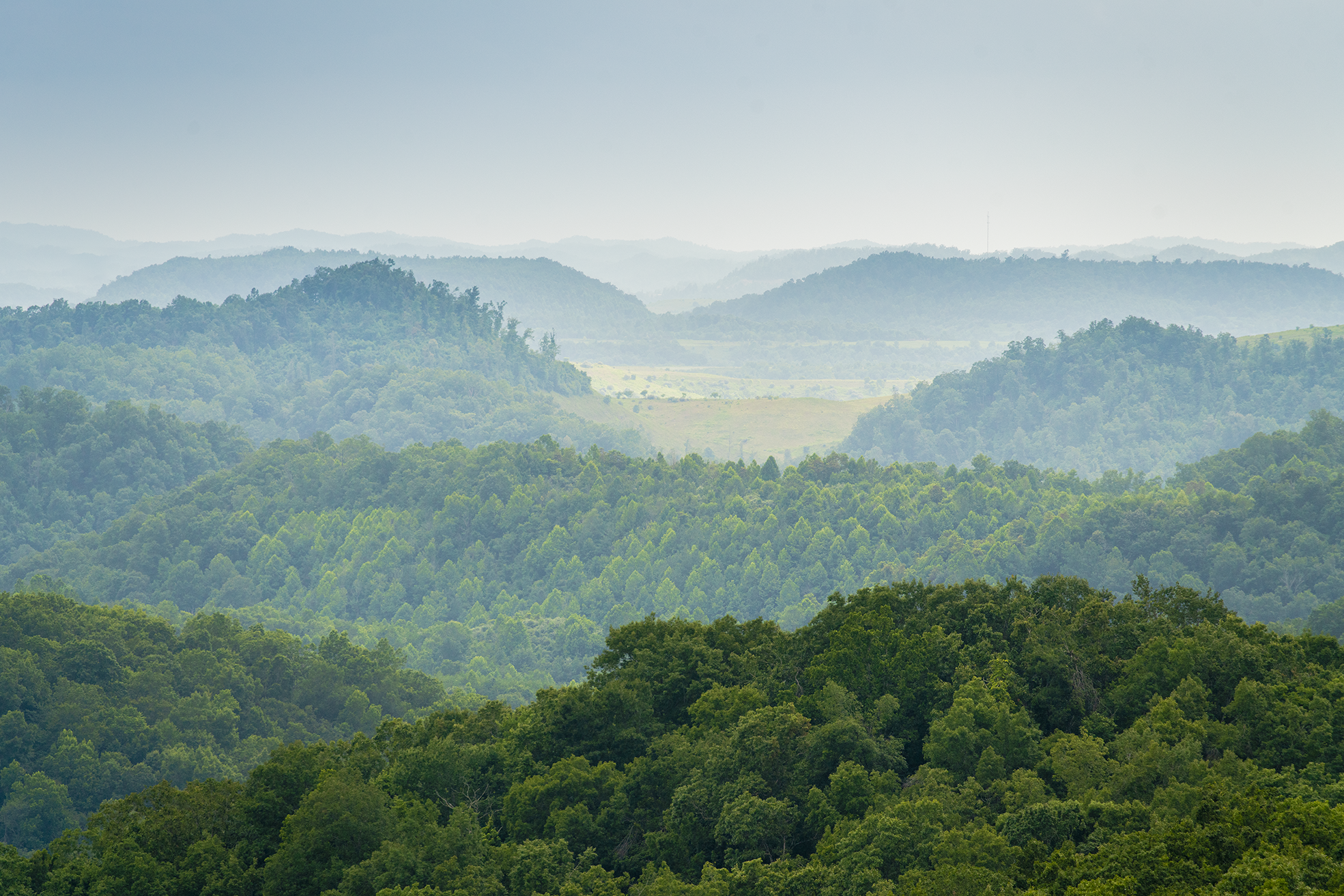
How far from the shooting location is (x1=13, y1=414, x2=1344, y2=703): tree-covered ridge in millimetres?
82812

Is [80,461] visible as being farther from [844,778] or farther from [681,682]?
[844,778]

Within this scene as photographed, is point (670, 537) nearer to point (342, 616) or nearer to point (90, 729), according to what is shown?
point (342, 616)

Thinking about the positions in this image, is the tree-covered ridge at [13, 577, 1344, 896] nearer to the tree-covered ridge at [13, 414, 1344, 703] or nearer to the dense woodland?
the dense woodland

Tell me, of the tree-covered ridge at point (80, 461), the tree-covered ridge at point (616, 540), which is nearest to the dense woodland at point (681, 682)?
the tree-covered ridge at point (616, 540)

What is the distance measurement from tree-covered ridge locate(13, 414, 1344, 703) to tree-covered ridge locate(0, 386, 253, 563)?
1913 centimetres

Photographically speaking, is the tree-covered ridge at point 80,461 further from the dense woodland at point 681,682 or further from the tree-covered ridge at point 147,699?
the tree-covered ridge at point 147,699

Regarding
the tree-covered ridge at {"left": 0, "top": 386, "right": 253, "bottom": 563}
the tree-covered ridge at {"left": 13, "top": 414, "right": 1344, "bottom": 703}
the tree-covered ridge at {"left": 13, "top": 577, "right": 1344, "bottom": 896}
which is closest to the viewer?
the tree-covered ridge at {"left": 13, "top": 577, "right": 1344, "bottom": 896}

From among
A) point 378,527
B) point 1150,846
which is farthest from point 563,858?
point 378,527

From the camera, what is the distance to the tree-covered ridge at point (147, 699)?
47.7m

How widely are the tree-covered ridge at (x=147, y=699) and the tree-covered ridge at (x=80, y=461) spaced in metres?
74.1

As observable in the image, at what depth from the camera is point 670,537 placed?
4018 inches

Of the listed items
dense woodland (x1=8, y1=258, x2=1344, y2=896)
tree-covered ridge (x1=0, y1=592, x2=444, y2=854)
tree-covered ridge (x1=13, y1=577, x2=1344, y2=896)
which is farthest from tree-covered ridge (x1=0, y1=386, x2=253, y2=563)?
tree-covered ridge (x1=13, y1=577, x2=1344, y2=896)

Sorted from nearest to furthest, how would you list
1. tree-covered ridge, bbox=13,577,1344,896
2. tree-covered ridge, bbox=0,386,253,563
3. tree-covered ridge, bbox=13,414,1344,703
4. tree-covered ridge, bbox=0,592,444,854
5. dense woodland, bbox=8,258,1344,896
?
tree-covered ridge, bbox=13,577,1344,896 → dense woodland, bbox=8,258,1344,896 → tree-covered ridge, bbox=0,592,444,854 → tree-covered ridge, bbox=13,414,1344,703 → tree-covered ridge, bbox=0,386,253,563

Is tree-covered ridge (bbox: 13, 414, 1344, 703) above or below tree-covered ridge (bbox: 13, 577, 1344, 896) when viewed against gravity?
below
